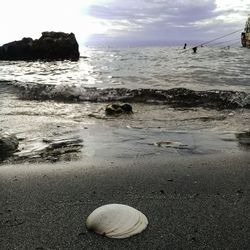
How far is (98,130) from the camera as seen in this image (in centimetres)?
780

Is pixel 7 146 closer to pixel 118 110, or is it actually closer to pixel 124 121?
pixel 124 121

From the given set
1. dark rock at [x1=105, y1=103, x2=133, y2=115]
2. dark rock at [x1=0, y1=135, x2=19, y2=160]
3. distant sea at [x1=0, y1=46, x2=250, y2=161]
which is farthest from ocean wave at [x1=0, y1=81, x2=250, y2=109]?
dark rock at [x1=0, y1=135, x2=19, y2=160]

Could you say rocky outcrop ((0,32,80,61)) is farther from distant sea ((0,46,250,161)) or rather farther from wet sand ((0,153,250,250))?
wet sand ((0,153,250,250))

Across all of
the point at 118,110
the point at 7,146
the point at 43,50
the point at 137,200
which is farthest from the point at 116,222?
the point at 43,50

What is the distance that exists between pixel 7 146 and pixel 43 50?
49132mm

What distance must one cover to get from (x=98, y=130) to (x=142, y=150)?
6.43ft

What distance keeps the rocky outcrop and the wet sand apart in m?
48.9

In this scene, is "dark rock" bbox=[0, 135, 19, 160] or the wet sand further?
"dark rock" bbox=[0, 135, 19, 160]

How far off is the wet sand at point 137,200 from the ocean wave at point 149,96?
7100 mm

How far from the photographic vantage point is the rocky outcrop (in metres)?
52.8

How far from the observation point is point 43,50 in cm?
5309

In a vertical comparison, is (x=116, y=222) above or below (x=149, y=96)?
above

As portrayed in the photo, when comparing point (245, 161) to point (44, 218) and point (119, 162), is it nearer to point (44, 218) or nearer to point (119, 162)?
point (119, 162)

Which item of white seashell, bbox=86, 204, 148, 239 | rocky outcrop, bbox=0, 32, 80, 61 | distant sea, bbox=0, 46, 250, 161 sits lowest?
distant sea, bbox=0, 46, 250, 161
